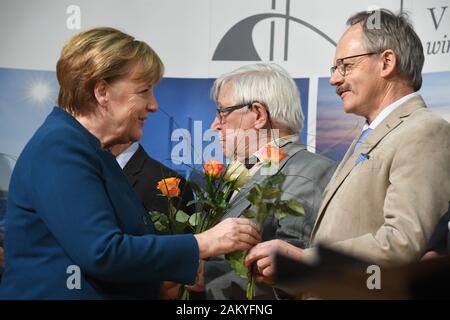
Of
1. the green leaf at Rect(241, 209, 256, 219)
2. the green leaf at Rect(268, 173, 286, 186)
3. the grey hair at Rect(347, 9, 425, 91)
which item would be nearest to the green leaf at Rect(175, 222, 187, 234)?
the green leaf at Rect(241, 209, 256, 219)

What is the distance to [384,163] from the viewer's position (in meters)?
2.15

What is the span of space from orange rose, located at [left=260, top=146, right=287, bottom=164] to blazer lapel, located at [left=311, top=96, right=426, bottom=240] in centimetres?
19

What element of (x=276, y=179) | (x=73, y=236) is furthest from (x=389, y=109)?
(x=73, y=236)

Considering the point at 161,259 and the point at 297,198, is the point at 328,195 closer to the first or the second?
the point at 297,198

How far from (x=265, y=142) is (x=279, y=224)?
0.41m

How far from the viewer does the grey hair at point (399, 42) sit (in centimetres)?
232

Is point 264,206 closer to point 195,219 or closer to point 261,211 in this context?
point 261,211

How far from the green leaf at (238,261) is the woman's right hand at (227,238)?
123mm

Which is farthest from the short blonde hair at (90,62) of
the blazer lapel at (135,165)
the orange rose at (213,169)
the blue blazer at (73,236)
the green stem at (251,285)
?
the blazer lapel at (135,165)

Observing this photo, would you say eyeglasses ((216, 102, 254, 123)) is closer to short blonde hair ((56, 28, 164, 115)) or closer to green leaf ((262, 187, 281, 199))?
green leaf ((262, 187, 281, 199))

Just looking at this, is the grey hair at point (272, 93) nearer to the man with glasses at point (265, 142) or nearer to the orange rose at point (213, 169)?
the man with glasses at point (265, 142)

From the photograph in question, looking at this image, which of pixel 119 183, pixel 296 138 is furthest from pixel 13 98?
pixel 119 183
